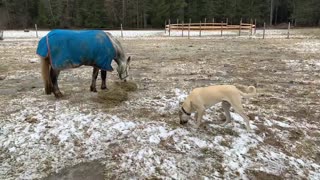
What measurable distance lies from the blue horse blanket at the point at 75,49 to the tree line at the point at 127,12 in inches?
1898

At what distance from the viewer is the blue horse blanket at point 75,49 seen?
22.8ft

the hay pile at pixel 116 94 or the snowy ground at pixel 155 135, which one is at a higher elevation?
the hay pile at pixel 116 94

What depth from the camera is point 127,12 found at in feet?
182

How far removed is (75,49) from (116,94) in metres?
1.40

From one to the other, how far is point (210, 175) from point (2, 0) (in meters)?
59.4

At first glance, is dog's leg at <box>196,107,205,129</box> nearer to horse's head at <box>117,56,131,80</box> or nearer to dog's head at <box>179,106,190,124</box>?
dog's head at <box>179,106,190,124</box>

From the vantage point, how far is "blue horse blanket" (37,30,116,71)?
22.8 feet

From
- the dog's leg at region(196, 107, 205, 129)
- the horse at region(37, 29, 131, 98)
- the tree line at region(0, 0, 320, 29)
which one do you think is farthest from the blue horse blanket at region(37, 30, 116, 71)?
the tree line at region(0, 0, 320, 29)

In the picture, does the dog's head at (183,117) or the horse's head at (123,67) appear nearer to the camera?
the dog's head at (183,117)

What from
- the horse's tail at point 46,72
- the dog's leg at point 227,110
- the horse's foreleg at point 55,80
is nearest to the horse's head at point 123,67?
the horse's foreleg at point 55,80

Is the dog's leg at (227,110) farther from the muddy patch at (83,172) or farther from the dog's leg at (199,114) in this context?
the muddy patch at (83,172)

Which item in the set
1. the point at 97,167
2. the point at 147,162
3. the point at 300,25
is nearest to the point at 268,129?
the point at 147,162

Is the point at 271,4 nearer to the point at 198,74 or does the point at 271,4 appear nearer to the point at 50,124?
the point at 198,74

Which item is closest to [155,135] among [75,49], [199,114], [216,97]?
[199,114]
